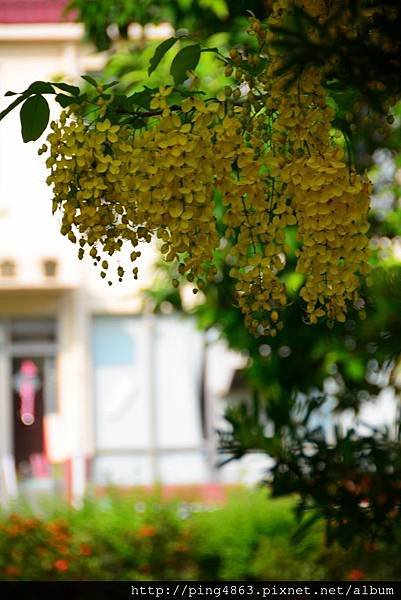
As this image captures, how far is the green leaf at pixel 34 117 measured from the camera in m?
1.66

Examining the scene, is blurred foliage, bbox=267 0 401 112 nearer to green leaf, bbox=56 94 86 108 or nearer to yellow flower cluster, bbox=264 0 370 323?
yellow flower cluster, bbox=264 0 370 323

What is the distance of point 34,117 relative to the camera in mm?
1666

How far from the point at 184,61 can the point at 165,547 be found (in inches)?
167

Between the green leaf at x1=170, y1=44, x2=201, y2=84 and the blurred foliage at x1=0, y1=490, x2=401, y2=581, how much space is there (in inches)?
148

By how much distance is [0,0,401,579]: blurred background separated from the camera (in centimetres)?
285

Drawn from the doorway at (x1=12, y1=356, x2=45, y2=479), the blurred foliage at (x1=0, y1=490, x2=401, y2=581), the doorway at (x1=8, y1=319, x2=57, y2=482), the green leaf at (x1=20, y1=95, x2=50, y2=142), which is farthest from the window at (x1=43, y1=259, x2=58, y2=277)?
the green leaf at (x1=20, y1=95, x2=50, y2=142)

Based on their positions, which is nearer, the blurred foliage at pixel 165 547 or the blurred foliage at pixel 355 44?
the blurred foliage at pixel 355 44

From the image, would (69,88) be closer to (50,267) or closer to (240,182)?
(240,182)

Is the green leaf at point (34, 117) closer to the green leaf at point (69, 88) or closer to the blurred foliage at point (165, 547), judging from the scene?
the green leaf at point (69, 88)

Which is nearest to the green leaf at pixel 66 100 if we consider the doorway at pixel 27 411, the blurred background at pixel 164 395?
the blurred background at pixel 164 395

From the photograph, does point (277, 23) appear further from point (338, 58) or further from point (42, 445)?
point (42, 445)

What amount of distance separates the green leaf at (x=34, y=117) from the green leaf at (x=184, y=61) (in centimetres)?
17

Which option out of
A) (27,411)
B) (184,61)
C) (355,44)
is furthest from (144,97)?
(27,411)

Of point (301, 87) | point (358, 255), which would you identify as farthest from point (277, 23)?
point (358, 255)
